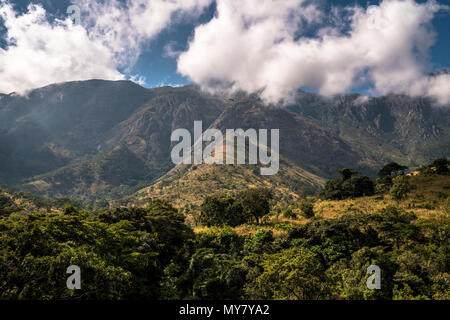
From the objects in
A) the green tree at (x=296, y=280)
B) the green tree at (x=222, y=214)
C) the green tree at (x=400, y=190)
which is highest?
the green tree at (x=400, y=190)

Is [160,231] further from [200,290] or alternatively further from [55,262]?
[55,262]

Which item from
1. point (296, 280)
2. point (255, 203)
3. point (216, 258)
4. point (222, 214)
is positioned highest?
point (255, 203)

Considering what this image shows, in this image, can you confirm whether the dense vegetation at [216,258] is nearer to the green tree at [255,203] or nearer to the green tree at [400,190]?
the green tree at [255,203]

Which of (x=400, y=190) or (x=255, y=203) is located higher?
(x=400, y=190)

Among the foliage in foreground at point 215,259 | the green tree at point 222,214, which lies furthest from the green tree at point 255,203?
the foliage in foreground at point 215,259

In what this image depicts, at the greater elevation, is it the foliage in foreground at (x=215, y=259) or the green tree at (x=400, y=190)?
the green tree at (x=400, y=190)

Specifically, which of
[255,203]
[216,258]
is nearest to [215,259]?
[216,258]

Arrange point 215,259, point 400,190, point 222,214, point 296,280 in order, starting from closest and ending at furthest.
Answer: point 296,280
point 215,259
point 222,214
point 400,190

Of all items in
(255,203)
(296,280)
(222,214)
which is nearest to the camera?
(296,280)

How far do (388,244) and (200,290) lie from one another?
23551 mm

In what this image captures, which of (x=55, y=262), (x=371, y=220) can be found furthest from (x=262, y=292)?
(x=371, y=220)

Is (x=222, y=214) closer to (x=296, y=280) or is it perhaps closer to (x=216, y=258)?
(x=216, y=258)

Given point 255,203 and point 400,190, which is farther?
point 400,190
